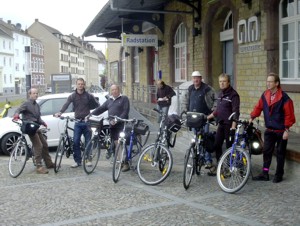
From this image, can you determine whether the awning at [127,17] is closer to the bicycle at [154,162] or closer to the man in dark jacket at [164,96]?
the man in dark jacket at [164,96]

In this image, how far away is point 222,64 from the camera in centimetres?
1448

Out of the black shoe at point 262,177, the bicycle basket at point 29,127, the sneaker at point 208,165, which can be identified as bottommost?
the black shoe at point 262,177

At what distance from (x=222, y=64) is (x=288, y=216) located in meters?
9.50

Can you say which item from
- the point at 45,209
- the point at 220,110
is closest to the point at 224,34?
the point at 220,110

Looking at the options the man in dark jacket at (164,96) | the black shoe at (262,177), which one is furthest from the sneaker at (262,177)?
the man in dark jacket at (164,96)

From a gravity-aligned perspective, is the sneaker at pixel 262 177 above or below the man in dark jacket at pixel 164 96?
below

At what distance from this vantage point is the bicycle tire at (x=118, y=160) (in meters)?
7.47

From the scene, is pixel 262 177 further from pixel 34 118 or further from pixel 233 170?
pixel 34 118

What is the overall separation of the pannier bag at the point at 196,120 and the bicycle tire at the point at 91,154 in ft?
6.54

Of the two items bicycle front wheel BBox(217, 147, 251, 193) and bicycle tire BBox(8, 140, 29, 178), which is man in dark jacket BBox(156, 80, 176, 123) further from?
bicycle front wheel BBox(217, 147, 251, 193)

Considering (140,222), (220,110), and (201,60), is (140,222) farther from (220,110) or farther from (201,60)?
(201,60)

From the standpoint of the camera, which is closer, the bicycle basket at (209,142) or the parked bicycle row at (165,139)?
the parked bicycle row at (165,139)

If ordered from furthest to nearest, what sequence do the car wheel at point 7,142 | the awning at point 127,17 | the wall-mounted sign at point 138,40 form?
the wall-mounted sign at point 138,40 < the awning at point 127,17 < the car wheel at point 7,142

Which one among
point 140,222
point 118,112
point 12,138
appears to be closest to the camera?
point 140,222
